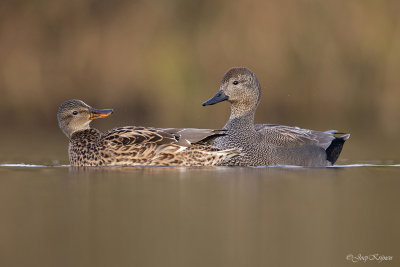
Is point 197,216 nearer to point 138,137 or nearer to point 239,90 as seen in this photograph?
point 138,137

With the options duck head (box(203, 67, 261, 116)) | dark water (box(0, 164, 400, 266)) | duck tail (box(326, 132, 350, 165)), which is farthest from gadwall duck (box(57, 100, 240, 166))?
duck tail (box(326, 132, 350, 165))

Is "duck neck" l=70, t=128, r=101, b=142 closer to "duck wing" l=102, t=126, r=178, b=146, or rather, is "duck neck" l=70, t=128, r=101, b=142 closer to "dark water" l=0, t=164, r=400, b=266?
"duck wing" l=102, t=126, r=178, b=146

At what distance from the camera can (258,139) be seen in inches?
396

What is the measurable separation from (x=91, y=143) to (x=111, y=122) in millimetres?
6196

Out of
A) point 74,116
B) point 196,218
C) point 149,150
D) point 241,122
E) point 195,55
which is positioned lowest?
point 196,218

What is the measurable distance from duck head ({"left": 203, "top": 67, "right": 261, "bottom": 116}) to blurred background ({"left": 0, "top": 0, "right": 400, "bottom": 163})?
5974mm

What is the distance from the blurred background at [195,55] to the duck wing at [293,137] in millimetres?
5999

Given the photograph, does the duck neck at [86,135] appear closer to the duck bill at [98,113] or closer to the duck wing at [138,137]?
the duck wing at [138,137]

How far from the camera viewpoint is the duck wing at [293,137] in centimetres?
1000

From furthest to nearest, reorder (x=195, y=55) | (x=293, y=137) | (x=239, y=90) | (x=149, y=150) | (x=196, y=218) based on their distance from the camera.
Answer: (x=195, y=55), (x=239, y=90), (x=293, y=137), (x=149, y=150), (x=196, y=218)

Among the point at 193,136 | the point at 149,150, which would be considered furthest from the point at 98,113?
the point at 193,136

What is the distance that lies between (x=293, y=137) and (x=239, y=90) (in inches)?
36.4

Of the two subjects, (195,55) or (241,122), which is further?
(195,55)

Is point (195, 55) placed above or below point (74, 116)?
above
